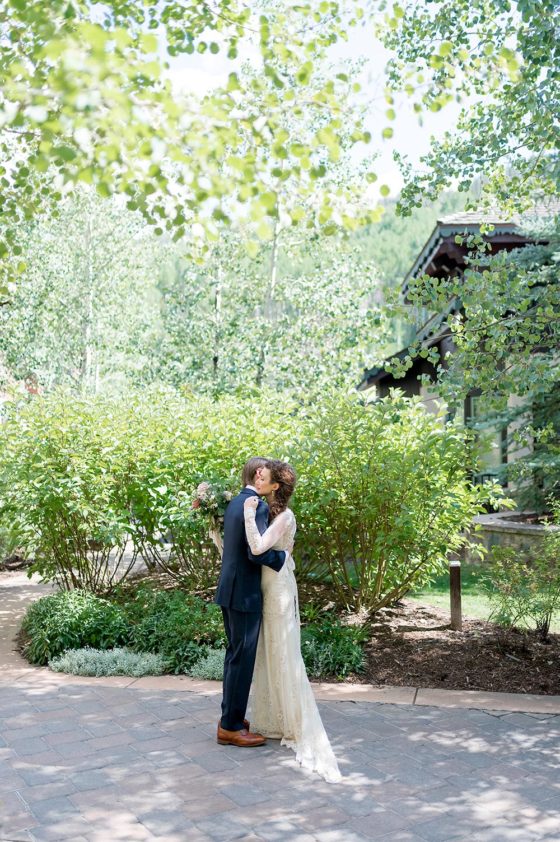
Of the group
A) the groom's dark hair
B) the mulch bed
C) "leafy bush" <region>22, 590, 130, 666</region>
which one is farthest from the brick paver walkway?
Answer: the groom's dark hair

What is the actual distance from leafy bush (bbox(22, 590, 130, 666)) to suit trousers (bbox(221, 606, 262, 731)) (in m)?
2.66

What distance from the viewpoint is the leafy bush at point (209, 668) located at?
296 inches

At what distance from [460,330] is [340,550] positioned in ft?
8.99

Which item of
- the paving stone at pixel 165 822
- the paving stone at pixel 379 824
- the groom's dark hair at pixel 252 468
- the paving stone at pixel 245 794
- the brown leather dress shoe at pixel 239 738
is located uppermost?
the groom's dark hair at pixel 252 468

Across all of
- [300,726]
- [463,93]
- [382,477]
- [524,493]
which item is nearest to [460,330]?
[382,477]

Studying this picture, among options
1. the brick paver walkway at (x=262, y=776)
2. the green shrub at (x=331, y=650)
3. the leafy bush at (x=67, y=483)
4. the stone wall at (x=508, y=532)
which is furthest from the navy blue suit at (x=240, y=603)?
the stone wall at (x=508, y=532)

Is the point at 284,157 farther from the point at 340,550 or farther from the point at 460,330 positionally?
the point at 340,550

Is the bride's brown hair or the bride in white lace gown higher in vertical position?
the bride's brown hair

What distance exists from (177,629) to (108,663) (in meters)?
0.73

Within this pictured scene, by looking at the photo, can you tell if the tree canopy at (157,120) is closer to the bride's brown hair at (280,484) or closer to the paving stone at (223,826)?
the bride's brown hair at (280,484)

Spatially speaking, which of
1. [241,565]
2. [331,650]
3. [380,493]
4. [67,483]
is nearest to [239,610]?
[241,565]

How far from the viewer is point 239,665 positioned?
19.5ft

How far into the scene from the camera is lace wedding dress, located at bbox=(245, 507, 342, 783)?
231 inches

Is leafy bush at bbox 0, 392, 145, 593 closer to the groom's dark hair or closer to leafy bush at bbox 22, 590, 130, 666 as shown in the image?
leafy bush at bbox 22, 590, 130, 666
